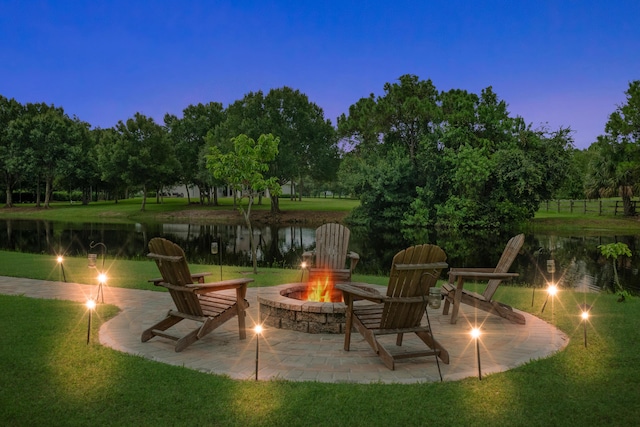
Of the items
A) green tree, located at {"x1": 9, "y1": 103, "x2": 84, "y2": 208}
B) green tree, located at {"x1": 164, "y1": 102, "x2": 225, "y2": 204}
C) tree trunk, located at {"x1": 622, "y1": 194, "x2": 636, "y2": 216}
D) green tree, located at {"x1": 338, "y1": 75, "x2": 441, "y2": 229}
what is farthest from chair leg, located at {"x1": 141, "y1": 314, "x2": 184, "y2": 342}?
green tree, located at {"x1": 9, "y1": 103, "x2": 84, "y2": 208}

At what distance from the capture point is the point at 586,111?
44.6 metres

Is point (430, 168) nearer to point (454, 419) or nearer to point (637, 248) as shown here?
point (637, 248)

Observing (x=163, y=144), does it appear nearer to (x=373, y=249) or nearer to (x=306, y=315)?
(x=373, y=249)

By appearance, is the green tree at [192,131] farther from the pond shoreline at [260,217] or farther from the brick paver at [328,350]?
the brick paver at [328,350]

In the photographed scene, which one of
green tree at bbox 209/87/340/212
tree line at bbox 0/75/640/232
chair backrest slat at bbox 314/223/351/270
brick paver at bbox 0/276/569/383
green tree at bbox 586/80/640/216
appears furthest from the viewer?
green tree at bbox 209/87/340/212

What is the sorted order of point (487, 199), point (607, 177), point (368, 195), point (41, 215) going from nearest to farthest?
point (487, 199)
point (368, 195)
point (607, 177)
point (41, 215)

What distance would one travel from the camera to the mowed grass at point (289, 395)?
3291mm

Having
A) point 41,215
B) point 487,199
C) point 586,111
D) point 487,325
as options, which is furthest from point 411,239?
point 41,215

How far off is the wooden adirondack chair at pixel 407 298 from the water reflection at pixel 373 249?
741 centimetres

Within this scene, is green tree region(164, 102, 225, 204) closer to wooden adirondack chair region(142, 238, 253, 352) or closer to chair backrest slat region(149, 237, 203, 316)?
wooden adirondack chair region(142, 238, 253, 352)

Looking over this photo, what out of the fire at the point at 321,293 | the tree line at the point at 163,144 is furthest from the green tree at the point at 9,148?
the fire at the point at 321,293

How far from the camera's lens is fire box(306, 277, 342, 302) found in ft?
22.9

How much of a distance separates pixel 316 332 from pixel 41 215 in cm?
4322

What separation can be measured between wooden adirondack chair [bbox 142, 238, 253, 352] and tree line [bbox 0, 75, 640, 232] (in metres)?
22.2
